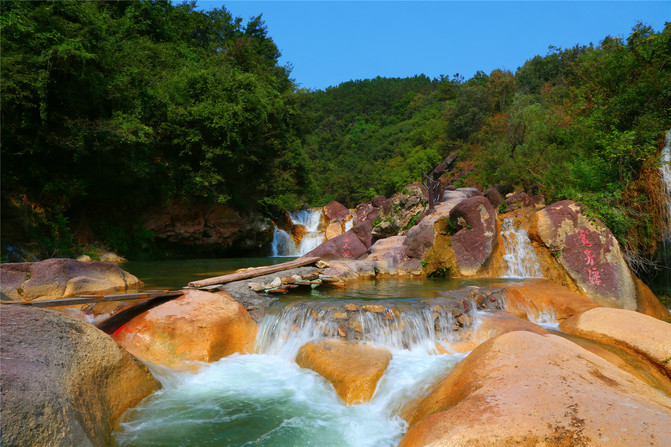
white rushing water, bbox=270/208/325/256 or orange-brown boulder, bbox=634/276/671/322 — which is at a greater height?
white rushing water, bbox=270/208/325/256

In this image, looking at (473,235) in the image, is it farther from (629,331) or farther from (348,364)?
(348,364)

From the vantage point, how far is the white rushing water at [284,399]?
3.72 metres

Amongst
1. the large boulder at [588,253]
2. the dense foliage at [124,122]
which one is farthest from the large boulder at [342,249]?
the dense foliage at [124,122]

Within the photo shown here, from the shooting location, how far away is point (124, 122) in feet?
45.8

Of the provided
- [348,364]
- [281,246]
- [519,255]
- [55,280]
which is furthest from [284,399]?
[281,246]

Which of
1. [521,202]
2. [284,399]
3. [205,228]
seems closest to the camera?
[284,399]

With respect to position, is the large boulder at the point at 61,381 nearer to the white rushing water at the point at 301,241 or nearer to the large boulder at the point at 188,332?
the large boulder at the point at 188,332

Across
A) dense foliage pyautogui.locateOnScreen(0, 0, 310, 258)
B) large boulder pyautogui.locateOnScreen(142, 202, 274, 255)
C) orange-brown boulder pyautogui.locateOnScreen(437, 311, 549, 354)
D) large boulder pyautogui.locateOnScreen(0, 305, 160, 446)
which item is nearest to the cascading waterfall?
orange-brown boulder pyautogui.locateOnScreen(437, 311, 549, 354)

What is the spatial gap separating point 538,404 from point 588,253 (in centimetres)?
771

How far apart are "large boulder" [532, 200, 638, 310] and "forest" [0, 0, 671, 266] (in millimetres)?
431

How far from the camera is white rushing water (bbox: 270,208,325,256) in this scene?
23.2 meters

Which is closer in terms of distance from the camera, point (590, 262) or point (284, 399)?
point (284, 399)

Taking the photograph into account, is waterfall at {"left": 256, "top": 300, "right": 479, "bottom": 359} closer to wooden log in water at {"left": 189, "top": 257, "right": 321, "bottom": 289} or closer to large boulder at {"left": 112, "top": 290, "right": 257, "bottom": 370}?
large boulder at {"left": 112, "top": 290, "right": 257, "bottom": 370}

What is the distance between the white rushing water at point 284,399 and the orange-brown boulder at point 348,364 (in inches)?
3.8
